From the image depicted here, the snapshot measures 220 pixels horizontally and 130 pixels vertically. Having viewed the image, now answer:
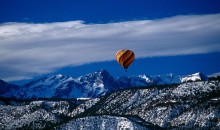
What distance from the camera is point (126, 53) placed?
17800cm

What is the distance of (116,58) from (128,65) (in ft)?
20.9

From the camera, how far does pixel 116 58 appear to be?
598 feet

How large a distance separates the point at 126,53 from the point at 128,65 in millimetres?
4738

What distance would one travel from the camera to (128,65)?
179 m

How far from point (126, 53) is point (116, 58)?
5985 mm
